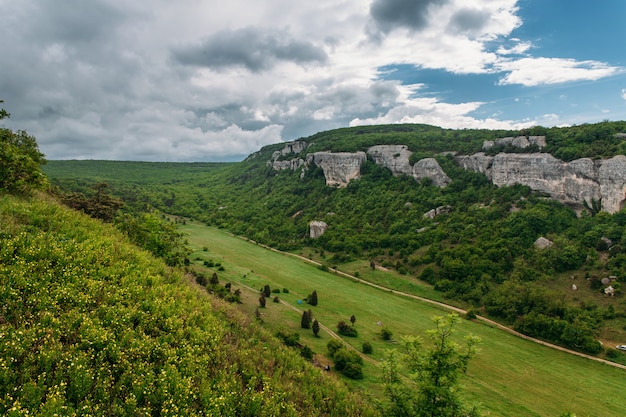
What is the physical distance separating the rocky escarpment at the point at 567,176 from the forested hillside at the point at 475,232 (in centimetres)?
266

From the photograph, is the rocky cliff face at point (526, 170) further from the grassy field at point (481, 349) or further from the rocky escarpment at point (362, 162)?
the grassy field at point (481, 349)

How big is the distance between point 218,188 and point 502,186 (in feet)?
511

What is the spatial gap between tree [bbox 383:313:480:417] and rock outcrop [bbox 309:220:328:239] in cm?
8942

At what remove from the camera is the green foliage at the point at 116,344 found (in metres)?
9.20

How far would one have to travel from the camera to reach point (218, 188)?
655ft

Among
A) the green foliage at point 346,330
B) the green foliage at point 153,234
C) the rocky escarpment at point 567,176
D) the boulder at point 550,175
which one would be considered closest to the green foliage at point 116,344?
the green foliage at point 153,234

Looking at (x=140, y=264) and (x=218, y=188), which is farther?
(x=218, y=188)

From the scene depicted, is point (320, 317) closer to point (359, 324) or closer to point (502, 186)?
point (359, 324)

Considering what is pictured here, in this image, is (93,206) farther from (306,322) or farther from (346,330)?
(346,330)

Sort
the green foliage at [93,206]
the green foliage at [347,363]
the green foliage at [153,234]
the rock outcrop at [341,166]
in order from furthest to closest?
the rock outcrop at [341,166] → the green foliage at [93,206] → the green foliage at [153,234] → the green foliage at [347,363]

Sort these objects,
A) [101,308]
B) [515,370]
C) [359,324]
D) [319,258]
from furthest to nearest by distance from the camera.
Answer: [319,258] < [359,324] < [515,370] < [101,308]

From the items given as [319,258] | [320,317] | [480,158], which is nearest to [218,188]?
[319,258]

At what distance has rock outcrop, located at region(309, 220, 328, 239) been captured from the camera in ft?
347

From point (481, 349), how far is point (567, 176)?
260ft
